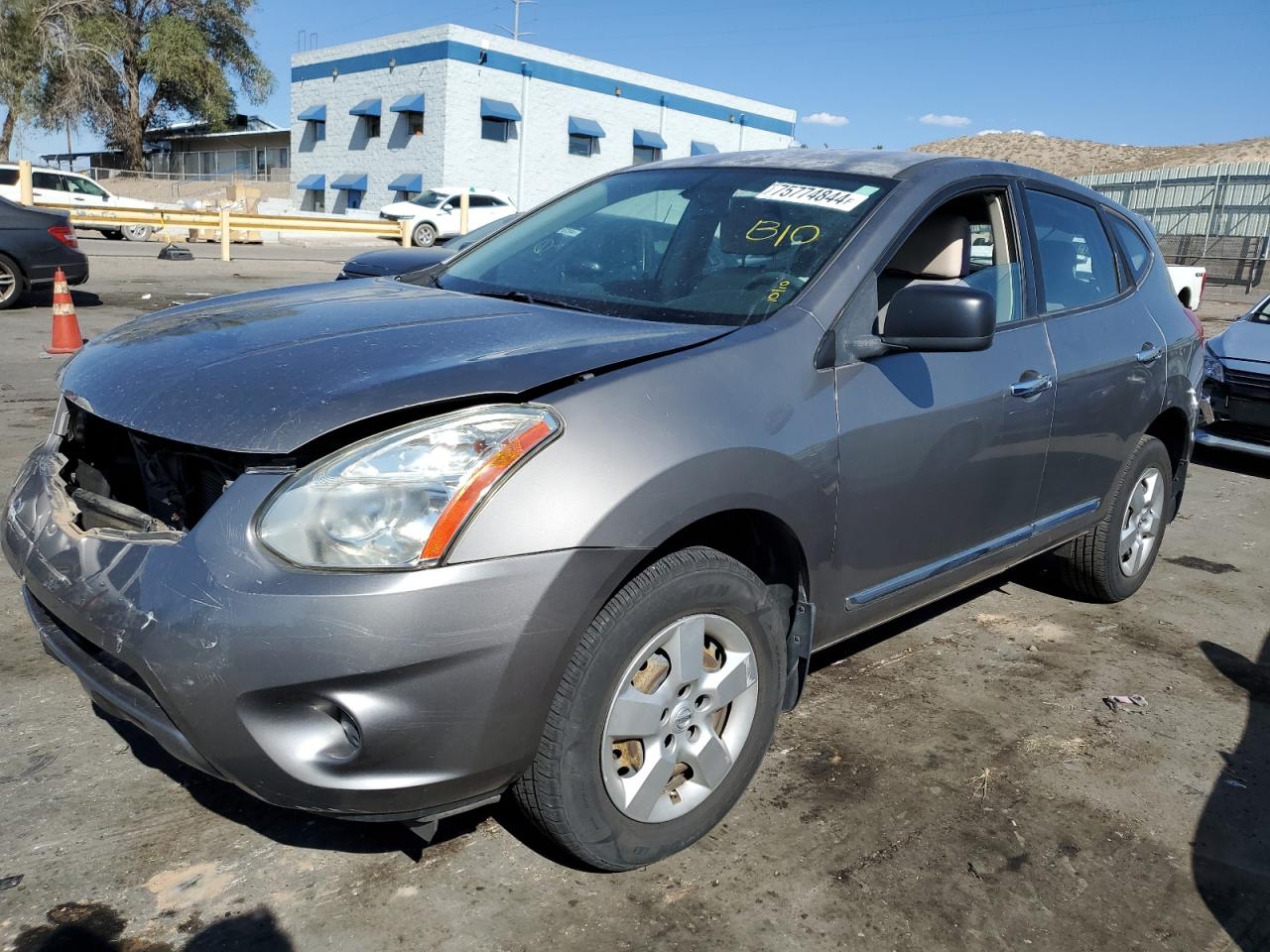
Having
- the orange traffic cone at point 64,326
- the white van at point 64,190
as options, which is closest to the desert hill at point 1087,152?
the white van at point 64,190

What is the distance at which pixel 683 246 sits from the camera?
10.8 ft

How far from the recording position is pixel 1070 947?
2.37 meters

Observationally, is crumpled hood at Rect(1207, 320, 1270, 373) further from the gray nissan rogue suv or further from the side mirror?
the side mirror

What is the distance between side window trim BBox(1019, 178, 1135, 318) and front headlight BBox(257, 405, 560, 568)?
2346 mm

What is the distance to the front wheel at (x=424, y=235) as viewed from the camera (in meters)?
27.2

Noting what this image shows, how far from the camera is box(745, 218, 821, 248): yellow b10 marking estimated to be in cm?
307

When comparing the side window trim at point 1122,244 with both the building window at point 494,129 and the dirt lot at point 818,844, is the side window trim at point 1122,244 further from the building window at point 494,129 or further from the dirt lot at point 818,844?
the building window at point 494,129

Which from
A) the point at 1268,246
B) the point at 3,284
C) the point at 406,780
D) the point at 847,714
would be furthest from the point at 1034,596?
the point at 1268,246

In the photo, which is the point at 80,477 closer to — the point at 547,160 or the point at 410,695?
the point at 410,695

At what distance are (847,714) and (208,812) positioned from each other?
1.94 metres

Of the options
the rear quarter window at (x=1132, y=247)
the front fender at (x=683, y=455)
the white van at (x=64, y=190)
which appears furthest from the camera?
the white van at (x=64, y=190)

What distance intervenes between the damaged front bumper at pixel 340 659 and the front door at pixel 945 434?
3.18ft

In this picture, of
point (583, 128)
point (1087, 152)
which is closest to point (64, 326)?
point (583, 128)

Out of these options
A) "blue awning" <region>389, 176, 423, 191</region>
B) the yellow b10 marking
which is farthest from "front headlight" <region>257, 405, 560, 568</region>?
"blue awning" <region>389, 176, 423, 191</region>
